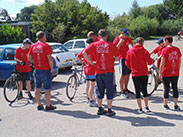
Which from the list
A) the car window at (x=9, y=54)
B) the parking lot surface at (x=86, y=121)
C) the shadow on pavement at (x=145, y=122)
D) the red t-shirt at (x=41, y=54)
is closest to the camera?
the parking lot surface at (x=86, y=121)

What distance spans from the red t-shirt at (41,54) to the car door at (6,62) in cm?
306

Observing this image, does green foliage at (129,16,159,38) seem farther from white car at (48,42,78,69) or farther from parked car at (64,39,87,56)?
white car at (48,42,78,69)

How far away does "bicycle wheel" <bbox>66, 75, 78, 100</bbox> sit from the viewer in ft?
23.2

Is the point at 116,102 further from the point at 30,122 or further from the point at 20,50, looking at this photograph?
the point at 20,50

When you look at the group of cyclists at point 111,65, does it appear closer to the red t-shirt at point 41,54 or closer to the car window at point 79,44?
the red t-shirt at point 41,54

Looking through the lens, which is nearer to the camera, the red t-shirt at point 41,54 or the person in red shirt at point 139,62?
the person in red shirt at point 139,62

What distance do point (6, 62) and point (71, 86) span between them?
A: 319 centimetres

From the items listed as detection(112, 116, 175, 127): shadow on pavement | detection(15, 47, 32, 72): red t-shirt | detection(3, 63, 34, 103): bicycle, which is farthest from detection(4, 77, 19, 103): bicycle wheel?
detection(112, 116, 175, 127): shadow on pavement

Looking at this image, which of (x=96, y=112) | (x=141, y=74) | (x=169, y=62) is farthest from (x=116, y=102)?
(x=169, y=62)

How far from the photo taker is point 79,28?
86.1 feet

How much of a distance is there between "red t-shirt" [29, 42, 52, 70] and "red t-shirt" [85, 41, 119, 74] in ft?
3.79

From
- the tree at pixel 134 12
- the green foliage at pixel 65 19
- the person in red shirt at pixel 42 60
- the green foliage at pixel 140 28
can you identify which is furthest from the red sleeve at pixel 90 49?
the tree at pixel 134 12

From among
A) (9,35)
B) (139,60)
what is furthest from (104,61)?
(9,35)

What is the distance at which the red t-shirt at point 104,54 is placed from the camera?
533 centimetres
